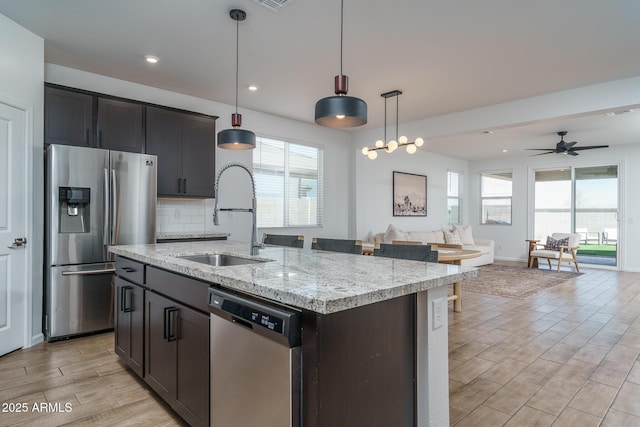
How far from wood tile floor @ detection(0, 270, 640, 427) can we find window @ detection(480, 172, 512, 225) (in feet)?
18.1

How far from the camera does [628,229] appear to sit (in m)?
7.35

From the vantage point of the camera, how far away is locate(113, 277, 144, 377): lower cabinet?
2209 millimetres

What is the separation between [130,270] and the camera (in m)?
2.37

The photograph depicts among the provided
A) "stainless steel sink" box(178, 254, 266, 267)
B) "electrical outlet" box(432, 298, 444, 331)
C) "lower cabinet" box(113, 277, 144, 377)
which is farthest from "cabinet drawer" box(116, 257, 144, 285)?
"electrical outlet" box(432, 298, 444, 331)

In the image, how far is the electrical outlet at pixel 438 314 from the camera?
4.96ft

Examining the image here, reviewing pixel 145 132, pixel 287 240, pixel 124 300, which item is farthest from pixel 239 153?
pixel 124 300

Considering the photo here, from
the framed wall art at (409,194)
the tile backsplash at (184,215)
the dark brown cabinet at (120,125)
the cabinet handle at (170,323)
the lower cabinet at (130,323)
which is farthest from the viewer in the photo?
the framed wall art at (409,194)

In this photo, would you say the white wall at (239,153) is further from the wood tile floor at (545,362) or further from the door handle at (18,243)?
the wood tile floor at (545,362)

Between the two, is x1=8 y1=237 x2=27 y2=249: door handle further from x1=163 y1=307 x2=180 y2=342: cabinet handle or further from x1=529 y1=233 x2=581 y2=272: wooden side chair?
x1=529 y1=233 x2=581 y2=272: wooden side chair

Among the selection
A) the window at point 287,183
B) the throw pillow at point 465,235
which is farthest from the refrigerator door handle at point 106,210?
the throw pillow at point 465,235

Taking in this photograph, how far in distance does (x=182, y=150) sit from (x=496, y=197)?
8.21 meters

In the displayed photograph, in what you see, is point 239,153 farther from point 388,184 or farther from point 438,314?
point 438,314

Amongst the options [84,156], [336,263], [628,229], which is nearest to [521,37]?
[336,263]

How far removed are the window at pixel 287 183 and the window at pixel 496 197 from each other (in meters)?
5.67
